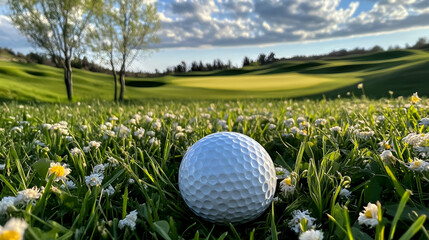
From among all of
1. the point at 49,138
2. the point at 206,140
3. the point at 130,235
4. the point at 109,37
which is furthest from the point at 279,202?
the point at 109,37

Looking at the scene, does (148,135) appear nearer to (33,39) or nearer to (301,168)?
(301,168)

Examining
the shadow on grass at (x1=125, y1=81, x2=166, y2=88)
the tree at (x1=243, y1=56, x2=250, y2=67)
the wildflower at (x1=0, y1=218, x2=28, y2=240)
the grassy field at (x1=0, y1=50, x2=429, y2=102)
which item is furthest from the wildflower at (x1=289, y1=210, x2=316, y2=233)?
the tree at (x1=243, y1=56, x2=250, y2=67)

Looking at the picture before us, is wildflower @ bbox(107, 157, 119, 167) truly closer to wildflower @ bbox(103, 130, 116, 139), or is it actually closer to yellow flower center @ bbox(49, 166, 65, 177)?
yellow flower center @ bbox(49, 166, 65, 177)

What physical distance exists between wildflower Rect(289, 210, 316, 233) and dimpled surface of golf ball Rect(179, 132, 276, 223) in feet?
0.73

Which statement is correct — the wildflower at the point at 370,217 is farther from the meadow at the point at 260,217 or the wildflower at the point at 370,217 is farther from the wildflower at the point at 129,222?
the wildflower at the point at 129,222

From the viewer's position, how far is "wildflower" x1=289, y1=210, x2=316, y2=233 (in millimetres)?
1540

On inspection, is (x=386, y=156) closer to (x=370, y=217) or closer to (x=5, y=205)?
(x=370, y=217)

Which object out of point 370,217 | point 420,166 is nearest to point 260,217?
point 370,217

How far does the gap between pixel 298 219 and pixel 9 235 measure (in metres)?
1.27

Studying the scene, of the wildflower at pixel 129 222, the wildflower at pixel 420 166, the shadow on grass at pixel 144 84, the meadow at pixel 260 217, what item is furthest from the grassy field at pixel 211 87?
the wildflower at pixel 420 166

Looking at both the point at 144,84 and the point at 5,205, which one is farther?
the point at 144,84

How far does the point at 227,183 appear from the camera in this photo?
1773mm

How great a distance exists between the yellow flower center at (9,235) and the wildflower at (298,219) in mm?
1198

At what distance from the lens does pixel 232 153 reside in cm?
188
